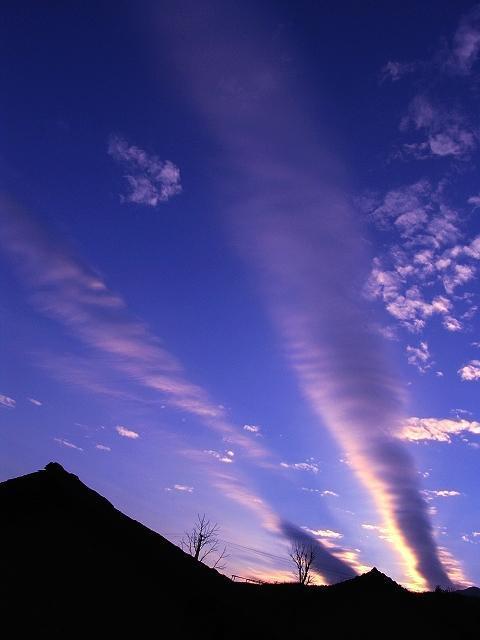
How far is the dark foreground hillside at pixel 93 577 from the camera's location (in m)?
12.1

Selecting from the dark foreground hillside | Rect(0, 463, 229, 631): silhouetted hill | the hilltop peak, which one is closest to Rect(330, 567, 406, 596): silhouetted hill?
the dark foreground hillside

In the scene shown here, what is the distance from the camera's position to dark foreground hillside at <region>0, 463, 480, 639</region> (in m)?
12.1

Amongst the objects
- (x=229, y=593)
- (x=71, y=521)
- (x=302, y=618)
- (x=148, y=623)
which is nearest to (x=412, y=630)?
(x=302, y=618)

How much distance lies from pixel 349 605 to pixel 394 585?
14.9 feet

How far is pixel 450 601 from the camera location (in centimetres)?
3697

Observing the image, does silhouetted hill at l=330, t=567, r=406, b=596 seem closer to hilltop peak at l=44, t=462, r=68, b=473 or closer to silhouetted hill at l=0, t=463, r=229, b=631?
silhouetted hill at l=0, t=463, r=229, b=631

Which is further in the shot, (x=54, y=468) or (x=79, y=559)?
(x=54, y=468)

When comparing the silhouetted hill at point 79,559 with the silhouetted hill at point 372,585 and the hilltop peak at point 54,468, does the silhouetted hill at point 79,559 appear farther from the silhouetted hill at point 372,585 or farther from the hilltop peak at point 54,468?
the silhouetted hill at point 372,585

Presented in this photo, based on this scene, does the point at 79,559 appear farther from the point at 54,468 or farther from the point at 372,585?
the point at 372,585

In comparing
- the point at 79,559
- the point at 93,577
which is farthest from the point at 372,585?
the point at 79,559

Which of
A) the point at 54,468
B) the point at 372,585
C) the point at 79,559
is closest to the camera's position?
the point at 79,559

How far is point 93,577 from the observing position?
13.3 m

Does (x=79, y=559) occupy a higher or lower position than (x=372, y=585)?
lower

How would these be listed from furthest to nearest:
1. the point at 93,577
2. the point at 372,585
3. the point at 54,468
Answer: the point at 372,585 < the point at 54,468 < the point at 93,577
